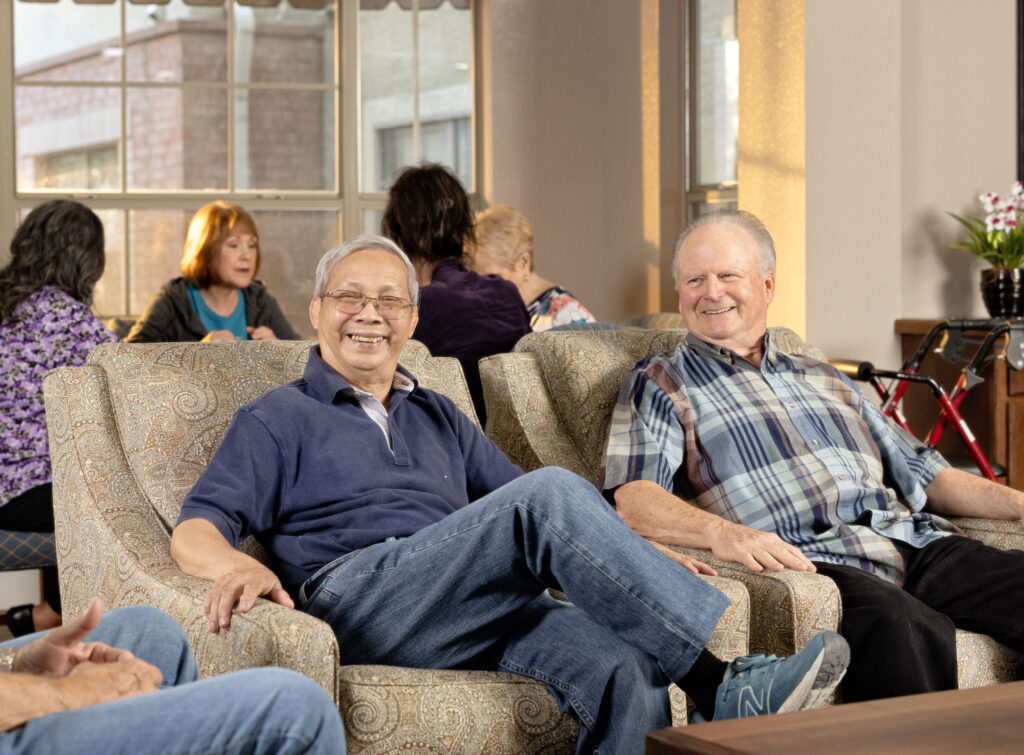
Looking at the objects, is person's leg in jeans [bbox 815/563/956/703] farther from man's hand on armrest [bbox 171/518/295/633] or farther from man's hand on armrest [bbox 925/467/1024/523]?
man's hand on armrest [bbox 171/518/295/633]

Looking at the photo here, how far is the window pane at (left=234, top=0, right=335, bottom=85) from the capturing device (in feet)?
18.8

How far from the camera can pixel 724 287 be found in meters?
2.58

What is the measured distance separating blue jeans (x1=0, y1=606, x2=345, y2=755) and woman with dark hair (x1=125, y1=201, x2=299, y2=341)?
2858mm

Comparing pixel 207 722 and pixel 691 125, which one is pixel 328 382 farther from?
pixel 691 125

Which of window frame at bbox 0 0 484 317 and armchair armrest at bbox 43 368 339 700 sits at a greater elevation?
window frame at bbox 0 0 484 317

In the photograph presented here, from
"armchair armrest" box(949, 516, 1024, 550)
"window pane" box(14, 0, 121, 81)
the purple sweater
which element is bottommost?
"armchair armrest" box(949, 516, 1024, 550)

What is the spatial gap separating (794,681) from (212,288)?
3.07 meters

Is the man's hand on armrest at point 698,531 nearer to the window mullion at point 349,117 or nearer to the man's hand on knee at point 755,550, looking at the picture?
the man's hand on knee at point 755,550

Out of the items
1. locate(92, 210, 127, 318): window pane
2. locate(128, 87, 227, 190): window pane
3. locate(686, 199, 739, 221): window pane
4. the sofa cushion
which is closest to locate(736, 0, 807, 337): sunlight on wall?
locate(686, 199, 739, 221): window pane

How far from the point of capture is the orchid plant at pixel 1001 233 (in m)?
4.25

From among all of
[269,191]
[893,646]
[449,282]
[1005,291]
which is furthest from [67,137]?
[893,646]

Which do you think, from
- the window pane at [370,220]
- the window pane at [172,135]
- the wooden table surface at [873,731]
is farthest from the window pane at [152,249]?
the wooden table surface at [873,731]

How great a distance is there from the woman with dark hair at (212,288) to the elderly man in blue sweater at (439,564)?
2126 millimetres

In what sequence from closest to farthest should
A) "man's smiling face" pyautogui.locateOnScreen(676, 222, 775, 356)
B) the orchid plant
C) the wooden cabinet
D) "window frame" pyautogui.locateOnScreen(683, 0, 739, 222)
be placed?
"man's smiling face" pyautogui.locateOnScreen(676, 222, 775, 356)
the wooden cabinet
the orchid plant
"window frame" pyautogui.locateOnScreen(683, 0, 739, 222)
